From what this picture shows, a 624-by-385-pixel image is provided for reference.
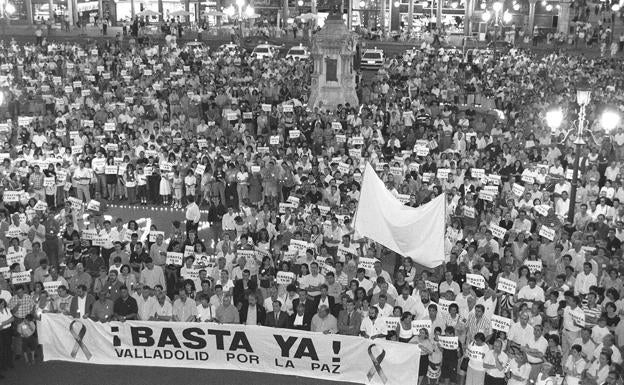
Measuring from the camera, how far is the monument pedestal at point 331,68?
28.8 m

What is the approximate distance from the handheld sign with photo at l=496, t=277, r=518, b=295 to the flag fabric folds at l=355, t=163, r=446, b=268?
3.96 feet

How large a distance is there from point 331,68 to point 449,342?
59.9 ft

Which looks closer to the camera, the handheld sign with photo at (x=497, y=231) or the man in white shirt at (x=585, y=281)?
the man in white shirt at (x=585, y=281)

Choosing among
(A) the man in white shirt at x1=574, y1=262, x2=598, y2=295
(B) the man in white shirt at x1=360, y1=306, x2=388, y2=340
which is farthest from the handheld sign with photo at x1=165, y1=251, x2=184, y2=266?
(A) the man in white shirt at x1=574, y1=262, x2=598, y2=295

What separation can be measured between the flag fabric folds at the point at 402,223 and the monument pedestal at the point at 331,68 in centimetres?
1408

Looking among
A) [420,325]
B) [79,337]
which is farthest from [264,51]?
[420,325]

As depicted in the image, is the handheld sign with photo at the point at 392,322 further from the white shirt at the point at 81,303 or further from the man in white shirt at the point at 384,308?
the white shirt at the point at 81,303

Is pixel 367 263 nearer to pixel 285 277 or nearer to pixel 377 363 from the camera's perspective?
pixel 285 277

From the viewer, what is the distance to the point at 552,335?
11.8 metres

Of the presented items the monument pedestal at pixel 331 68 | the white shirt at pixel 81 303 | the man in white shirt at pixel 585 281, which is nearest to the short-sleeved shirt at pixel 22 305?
the white shirt at pixel 81 303

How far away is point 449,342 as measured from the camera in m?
12.1

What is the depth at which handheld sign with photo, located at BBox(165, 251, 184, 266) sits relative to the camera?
14.9m

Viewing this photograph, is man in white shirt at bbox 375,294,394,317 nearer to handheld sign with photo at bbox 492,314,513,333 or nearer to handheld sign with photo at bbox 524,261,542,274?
handheld sign with photo at bbox 492,314,513,333

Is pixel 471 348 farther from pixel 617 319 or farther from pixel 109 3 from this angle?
pixel 109 3
